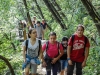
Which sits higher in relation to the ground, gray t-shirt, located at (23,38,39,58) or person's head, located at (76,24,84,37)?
person's head, located at (76,24,84,37)

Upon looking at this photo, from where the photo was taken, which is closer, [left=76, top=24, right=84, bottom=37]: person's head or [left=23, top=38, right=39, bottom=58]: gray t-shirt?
[left=76, top=24, right=84, bottom=37]: person's head

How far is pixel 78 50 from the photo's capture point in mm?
5695

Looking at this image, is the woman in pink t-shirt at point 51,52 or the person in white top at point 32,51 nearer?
the person in white top at point 32,51

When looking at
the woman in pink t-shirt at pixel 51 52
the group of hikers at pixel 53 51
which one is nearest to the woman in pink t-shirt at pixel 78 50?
the group of hikers at pixel 53 51

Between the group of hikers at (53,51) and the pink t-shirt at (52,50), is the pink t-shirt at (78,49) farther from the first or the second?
the pink t-shirt at (52,50)

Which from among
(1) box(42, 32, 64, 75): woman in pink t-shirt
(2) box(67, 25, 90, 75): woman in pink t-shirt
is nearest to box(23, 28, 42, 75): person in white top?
(1) box(42, 32, 64, 75): woman in pink t-shirt

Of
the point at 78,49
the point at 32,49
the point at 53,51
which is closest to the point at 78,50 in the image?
the point at 78,49

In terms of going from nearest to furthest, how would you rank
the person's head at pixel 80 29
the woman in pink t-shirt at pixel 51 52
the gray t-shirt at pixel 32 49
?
the person's head at pixel 80 29 → the gray t-shirt at pixel 32 49 → the woman in pink t-shirt at pixel 51 52

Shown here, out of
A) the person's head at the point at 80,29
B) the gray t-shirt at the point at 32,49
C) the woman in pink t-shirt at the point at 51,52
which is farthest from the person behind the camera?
the woman in pink t-shirt at the point at 51,52

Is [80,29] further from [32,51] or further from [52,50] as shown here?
[32,51]

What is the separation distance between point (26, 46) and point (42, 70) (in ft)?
11.0

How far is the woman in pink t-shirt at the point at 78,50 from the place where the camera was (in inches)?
222

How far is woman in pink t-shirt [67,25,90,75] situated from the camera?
5641mm

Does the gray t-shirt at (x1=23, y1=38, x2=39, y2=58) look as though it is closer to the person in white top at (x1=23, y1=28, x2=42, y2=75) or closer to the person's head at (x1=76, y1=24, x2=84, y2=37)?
the person in white top at (x1=23, y1=28, x2=42, y2=75)
